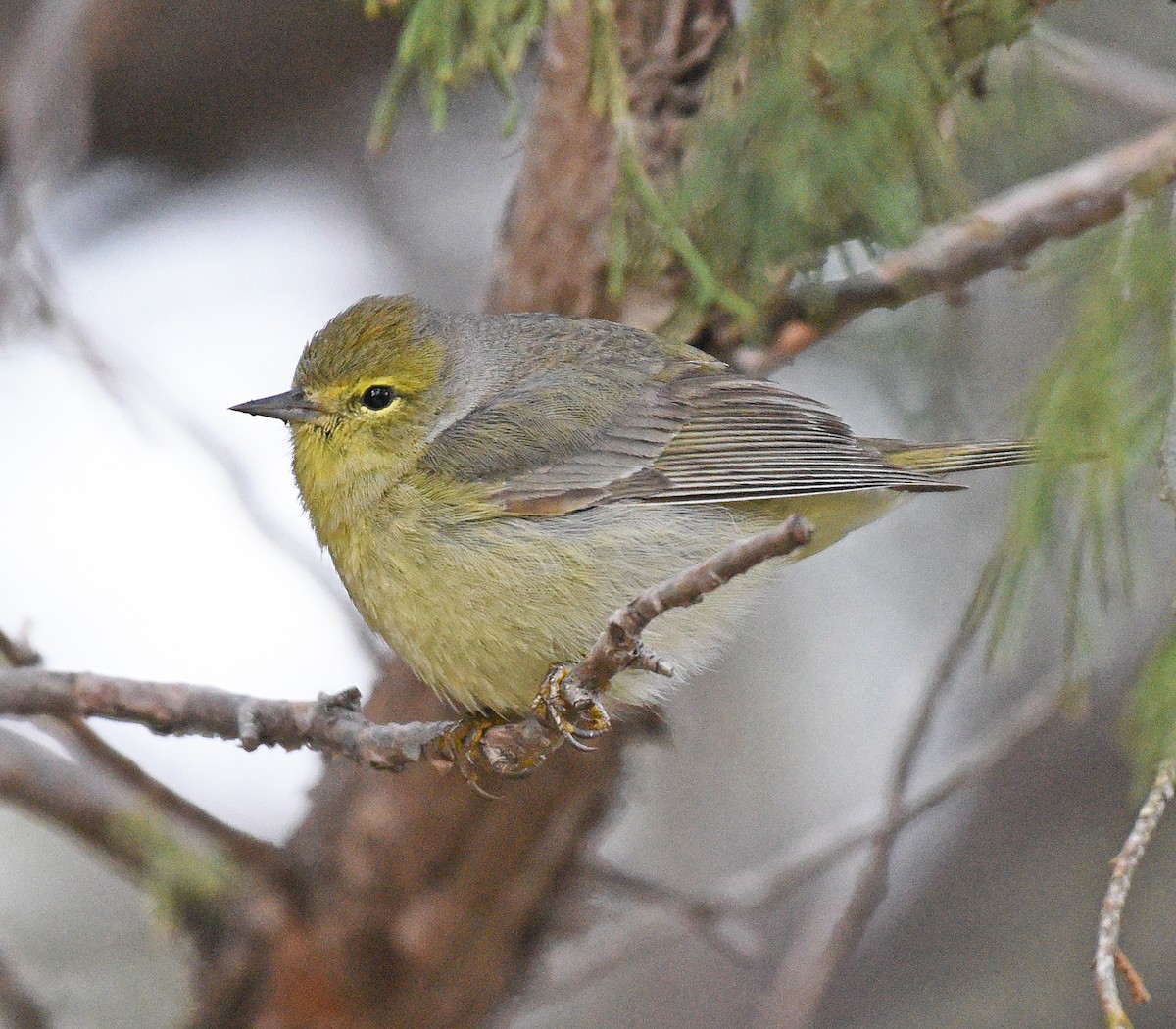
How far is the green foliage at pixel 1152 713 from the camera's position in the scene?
7.37 ft

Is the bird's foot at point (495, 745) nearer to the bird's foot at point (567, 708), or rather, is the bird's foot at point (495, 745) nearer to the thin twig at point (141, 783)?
the bird's foot at point (567, 708)

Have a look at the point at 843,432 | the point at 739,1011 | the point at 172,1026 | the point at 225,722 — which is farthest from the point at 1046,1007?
the point at 225,722

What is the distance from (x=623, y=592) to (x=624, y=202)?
3.01ft

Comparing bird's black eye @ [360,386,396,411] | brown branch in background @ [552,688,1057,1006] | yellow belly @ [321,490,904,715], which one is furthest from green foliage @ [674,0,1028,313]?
brown branch in background @ [552,688,1057,1006]

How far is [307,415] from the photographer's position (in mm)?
3189

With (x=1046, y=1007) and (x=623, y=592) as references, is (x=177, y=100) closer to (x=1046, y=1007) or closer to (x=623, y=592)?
(x=623, y=592)

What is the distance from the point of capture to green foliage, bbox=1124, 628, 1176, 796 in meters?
2.25

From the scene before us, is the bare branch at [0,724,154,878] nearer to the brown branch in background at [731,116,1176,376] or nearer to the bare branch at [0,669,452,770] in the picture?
the bare branch at [0,669,452,770]

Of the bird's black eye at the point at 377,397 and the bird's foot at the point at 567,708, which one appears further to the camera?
the bird's black eye at the point at 377,397

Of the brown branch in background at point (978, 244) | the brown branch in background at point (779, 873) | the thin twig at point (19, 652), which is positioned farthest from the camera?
the brown branch in background at point (779, 873)

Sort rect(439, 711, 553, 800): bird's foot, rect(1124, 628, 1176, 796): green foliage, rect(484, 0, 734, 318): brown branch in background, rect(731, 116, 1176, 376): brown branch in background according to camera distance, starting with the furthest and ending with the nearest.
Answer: rect(484, 0, 734, 318): brown branch in background → rect(731, 116, 1176, 376): brown branch in background → rect(439, 711, 553, 800): bird's foot → rect(1124, 628, 1176, 796): green foliage

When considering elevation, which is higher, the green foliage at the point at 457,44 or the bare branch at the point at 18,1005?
the green foliage at the point at 457,44

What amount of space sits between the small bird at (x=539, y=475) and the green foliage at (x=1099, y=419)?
0.44 ft

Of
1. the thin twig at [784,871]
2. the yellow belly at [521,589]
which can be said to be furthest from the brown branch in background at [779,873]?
the yellow belly at [521,589]
